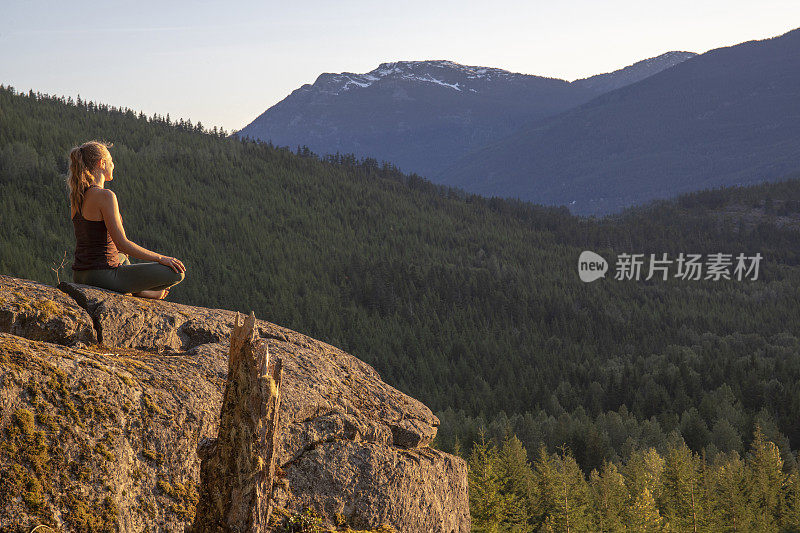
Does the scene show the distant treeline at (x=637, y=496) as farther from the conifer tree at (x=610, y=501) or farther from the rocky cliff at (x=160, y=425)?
the rocky cliff at (x=160, y=425)

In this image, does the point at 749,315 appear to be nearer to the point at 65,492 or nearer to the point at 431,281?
the point at 431,281

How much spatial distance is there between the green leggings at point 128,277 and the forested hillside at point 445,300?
202 ft

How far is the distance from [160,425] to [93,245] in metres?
3.16

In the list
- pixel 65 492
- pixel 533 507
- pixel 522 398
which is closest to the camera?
pixel 65 492

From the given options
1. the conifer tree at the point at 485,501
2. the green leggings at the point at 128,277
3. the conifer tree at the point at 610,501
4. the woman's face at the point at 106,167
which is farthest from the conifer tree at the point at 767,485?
the woman's face at the point at 106,167

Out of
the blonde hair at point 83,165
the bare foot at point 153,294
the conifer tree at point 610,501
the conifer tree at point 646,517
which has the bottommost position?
the conifer tree at point 610,501

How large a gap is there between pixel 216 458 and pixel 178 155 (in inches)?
7552

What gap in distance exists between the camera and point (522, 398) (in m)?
106

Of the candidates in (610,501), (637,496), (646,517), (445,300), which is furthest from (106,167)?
(445,300)

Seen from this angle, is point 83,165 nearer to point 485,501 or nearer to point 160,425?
point 160,425

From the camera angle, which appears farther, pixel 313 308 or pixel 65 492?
pixel 313 308

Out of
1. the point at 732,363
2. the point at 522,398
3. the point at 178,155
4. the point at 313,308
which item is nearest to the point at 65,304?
the point at 522,398

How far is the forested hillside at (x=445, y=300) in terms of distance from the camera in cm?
9238

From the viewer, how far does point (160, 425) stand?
6602mm
